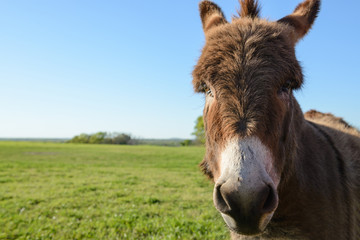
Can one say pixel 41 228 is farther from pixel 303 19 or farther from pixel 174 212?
pixel 303 19

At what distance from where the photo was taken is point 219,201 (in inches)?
62.3

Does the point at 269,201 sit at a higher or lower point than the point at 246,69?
lower

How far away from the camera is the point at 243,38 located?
2.09 m

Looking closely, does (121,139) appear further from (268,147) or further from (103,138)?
(268,147)

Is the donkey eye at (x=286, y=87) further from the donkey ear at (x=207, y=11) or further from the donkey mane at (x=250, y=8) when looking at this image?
the donkey ear at (x=207, y=11)

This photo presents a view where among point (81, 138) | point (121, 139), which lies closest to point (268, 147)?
point (121, 139)

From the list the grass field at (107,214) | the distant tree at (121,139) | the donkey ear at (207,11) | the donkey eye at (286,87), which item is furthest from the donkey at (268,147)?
the distant tree at (121,139)

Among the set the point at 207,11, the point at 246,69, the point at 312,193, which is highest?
the point at 207,11

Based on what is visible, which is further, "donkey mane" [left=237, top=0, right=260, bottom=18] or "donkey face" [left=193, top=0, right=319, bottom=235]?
"donkey mane" [left=237, top=0, right=260, bottom=18]

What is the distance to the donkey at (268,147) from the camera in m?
1.51

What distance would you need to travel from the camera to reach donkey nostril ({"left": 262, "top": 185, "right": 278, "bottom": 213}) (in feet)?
4.86

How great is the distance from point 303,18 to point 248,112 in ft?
5.30

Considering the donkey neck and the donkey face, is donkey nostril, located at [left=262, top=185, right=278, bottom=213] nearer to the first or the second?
the donkey face

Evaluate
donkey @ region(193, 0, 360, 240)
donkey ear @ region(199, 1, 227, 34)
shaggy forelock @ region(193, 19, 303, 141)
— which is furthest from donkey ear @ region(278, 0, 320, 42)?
donkey ear @ region(199, 1, 227, 34)
